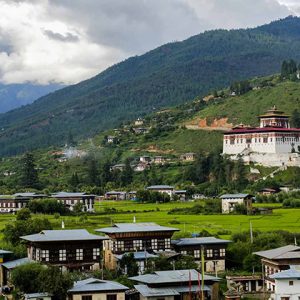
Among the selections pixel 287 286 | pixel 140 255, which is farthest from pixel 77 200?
pixel 287 286

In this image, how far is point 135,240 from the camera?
5831 cm

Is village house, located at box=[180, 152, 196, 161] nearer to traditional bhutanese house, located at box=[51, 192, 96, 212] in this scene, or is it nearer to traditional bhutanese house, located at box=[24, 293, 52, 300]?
traditional bhutanese house, located at box=[51, 192, 96, 212]

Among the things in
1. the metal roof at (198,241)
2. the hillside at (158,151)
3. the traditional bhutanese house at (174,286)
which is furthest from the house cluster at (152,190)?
the traditional bhutanese house at (174,286)

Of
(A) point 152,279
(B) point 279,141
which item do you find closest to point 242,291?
(A) point 152,279

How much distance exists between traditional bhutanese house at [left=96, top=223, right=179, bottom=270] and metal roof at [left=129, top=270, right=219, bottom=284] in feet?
29.8

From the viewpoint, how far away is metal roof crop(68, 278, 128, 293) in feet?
148

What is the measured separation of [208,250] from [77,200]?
56.6 m

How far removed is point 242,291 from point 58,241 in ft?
44.8

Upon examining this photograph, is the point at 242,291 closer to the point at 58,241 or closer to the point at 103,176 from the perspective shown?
the point at 58,241

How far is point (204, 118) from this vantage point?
18525 centimetres

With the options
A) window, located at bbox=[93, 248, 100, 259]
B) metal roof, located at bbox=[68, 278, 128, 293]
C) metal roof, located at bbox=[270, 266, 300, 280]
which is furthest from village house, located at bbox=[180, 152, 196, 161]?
metal roof, located at bbox=[68, 278, 128, 293]

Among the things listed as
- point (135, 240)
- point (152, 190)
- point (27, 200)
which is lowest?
point (135, 240)

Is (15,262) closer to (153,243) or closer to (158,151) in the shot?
(153,243)

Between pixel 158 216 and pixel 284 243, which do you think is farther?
pixel 158 216
